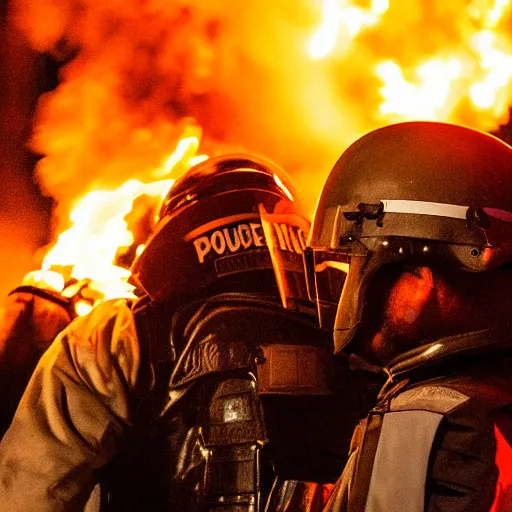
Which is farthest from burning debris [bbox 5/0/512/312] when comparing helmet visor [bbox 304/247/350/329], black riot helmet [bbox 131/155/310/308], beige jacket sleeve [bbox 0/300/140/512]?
helmet visor [bbox 304/247/350/329]

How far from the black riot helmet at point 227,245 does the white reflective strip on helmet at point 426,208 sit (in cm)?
113

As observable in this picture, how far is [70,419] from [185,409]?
43 centimetres

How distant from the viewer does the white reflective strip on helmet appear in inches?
90.0

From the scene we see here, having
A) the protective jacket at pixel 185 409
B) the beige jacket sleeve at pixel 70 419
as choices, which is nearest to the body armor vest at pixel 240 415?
the protective jacket at pixel 185 409

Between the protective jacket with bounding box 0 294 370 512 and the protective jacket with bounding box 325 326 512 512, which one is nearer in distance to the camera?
the protective jacket with bounding box 325 326 512 512

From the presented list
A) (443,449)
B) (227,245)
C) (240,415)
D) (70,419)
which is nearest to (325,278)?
(227,245)

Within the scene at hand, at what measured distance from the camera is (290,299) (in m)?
3.44

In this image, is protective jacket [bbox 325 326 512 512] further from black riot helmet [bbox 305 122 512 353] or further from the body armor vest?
the body armor vest

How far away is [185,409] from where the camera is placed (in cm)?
338

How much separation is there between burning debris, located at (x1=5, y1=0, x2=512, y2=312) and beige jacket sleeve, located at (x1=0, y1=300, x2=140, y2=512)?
117cm

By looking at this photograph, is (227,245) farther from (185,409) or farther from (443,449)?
(443,449)

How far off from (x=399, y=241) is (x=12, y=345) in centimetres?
239

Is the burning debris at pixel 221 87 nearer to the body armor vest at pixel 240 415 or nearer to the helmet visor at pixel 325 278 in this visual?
the body armor vest at pixel 240 415

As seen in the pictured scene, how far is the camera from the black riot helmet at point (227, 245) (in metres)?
3.49
